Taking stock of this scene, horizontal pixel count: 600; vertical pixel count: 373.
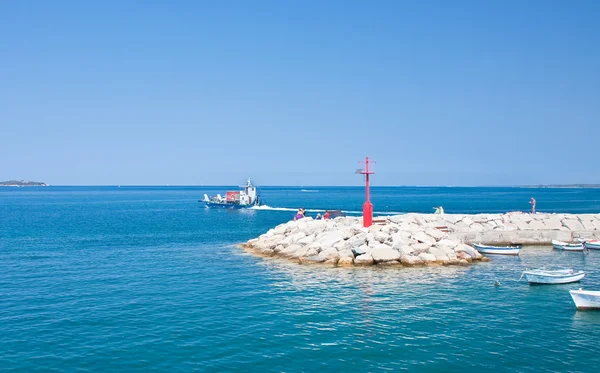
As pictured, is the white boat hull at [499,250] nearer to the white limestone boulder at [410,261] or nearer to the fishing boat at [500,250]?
the fishing boat at [500,250]

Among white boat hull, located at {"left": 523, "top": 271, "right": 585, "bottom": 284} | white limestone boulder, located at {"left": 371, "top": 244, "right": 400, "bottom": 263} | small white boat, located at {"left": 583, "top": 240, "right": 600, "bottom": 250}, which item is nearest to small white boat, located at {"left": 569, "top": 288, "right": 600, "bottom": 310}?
white boat hull, located at {"left": 523, "top": 271, "right": 585, "bottom": 284}

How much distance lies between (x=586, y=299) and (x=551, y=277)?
5039mm

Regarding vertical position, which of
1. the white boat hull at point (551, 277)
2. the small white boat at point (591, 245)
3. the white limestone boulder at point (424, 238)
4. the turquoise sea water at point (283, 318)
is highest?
the white limestone boulder at point (424, 238)

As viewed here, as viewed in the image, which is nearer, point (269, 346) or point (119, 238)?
point (269, 346)

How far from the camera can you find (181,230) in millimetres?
55594

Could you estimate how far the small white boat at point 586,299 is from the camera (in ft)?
67.3

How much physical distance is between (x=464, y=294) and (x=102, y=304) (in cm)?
1584

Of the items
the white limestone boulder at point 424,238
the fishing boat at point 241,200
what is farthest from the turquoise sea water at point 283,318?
the fishing boat at point 241,200

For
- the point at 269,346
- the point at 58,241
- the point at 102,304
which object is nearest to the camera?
the point at 269,346

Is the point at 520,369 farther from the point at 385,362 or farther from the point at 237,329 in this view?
the point at 237,329

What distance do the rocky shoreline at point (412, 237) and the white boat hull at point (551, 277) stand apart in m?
5.86

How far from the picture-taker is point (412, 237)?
3347cm

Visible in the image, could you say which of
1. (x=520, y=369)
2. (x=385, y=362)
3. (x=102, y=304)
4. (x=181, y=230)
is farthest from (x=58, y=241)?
(x=520, y=369)

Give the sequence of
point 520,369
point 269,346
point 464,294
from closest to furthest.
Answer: point 520,369 < point 269,346 < point 464,294
